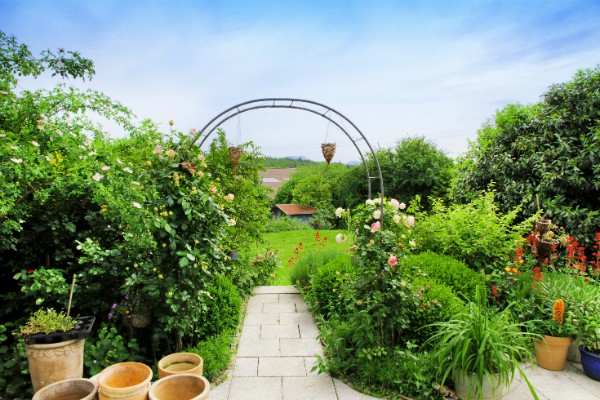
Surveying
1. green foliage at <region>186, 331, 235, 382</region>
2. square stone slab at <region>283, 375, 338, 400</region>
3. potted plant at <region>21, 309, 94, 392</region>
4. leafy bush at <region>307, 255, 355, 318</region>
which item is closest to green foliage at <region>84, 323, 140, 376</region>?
potted plant at <region>21, 309, 94, 392</region>

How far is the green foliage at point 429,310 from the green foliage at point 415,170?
947 cm

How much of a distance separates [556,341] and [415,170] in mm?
10149

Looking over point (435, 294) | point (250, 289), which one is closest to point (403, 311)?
point (435, 294)

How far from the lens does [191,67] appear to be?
4.20 metres

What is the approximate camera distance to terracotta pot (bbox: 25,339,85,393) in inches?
91.1

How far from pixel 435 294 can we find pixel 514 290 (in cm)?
108

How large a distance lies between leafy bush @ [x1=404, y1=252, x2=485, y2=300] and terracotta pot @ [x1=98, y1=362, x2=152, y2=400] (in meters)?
2.35

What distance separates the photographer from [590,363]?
2832mm

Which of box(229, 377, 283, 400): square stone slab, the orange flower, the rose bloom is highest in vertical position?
the rose bloom

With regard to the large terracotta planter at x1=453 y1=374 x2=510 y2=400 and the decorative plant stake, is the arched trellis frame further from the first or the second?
the large terracotta planter at x1=453 y1=374 x2=510 y2=400

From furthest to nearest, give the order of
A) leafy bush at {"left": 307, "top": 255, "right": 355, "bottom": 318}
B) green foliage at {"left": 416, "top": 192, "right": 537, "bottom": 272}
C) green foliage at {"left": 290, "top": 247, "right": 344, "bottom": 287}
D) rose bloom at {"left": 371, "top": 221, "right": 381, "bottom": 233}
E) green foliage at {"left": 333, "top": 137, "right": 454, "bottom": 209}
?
green foliage at {"left": 333, "top": 137, "right": 454, "bottom": 209}
green foliage at {"left": 290, "top": 247, "right": 344, "bottom": 287}
green foliage at {"left": 416, "top": 192, "right": 537, "bottom": 272}
leafy bush at {"left": 307, "top": 255, "right": 355, "bottom": 318}
rose bloom at {"left": 371, "top": 221, "right": 381, "bottom": 233}

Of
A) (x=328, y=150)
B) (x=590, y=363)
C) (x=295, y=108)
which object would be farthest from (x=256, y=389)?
(x=590, y=363)

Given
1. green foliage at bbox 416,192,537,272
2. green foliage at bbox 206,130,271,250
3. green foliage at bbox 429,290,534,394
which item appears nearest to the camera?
green foliage at bbox 429,290,534,394

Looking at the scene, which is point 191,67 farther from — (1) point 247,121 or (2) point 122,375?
(2) point 122,375
